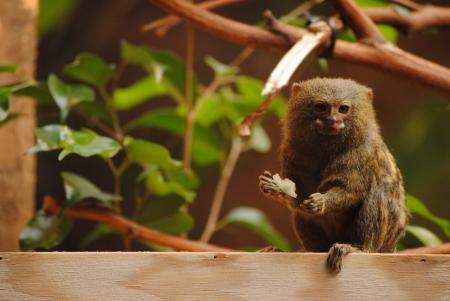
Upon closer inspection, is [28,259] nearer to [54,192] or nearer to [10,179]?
[10,179]

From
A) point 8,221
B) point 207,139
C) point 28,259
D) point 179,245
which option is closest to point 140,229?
point 179,245

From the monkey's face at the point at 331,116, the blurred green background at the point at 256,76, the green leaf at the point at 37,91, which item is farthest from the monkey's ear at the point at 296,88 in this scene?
the blurred green background at the point at 256,76

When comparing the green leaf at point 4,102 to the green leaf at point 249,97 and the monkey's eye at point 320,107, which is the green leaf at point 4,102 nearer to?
the monkey's eye at point 320,107

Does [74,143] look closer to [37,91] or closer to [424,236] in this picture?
[37,91]

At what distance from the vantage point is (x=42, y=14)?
4.26 meters

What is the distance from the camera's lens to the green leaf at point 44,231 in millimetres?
2334

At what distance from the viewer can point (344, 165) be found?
202cm

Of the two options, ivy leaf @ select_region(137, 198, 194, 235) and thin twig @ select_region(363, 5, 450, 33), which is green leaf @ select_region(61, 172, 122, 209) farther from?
thin twig @ select_region(363, 5, 450, 33)

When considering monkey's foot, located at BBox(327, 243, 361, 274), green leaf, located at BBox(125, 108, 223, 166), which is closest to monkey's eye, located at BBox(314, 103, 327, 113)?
monkey's foot, located at BBox(327, 243, 361, 274)

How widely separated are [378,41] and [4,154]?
1421 millimetres

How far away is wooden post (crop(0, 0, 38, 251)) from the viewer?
2.54 meters

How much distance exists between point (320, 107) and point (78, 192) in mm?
933

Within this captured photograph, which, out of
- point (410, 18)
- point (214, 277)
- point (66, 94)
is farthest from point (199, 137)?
point (214, 277)

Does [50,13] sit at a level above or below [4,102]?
above
